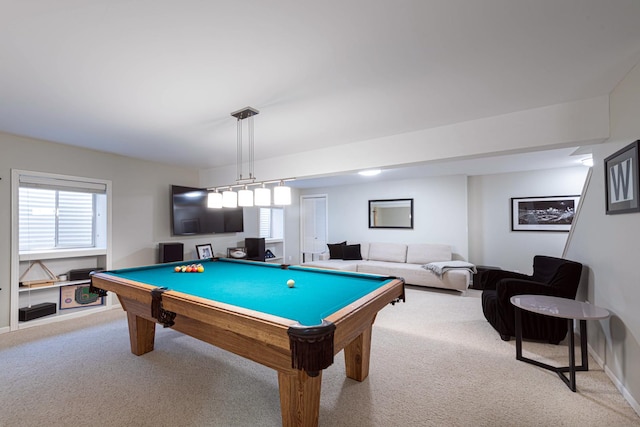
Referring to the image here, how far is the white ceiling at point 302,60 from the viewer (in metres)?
1.37

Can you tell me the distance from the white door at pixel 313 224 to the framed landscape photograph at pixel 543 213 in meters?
4.18

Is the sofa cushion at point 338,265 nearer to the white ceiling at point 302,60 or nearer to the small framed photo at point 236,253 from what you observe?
the small framed photo at point 236,253

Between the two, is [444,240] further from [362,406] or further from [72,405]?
[72,405]

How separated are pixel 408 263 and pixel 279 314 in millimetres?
4722

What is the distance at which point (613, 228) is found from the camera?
224 centimetres

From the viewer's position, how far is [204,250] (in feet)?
17.0

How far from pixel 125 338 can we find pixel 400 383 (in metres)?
2.97

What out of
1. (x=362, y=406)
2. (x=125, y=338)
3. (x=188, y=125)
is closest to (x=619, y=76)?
(x=362, y=406)

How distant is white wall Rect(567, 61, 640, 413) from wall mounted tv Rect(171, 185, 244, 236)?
5269 millimetres

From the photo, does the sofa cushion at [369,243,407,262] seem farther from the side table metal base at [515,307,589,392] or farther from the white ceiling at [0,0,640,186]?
the white ceiling at [0,0,640,186]

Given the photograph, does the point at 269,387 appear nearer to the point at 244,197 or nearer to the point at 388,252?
the point at 244,197

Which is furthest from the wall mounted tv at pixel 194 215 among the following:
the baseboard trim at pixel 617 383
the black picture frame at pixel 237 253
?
the baseboard trim at pixel 617 383

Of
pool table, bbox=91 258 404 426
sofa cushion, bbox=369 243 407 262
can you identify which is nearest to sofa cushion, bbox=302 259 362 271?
sofa cushion, bbox=369 243 407 262

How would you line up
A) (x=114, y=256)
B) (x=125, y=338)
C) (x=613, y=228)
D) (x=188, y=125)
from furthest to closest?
(x=114, y=256), (x=125, y=338), (x=188, y=125), (x=613, y=228)
